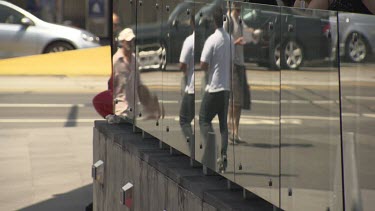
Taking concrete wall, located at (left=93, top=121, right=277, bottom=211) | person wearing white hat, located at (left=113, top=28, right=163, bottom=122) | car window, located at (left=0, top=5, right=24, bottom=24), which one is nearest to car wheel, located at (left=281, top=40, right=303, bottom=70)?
concrete wall, located at (left=93, top=121, right=277, bottom=211)

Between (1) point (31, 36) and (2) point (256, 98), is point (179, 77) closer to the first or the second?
(2) point (256, 98)

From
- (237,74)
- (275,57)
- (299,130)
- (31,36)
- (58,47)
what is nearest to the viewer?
(299,130)

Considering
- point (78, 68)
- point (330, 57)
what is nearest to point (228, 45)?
point (330, 57)

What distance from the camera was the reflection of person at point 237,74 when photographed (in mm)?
5012

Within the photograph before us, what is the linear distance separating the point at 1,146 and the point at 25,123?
294cm

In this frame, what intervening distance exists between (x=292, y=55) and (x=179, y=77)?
205 cm

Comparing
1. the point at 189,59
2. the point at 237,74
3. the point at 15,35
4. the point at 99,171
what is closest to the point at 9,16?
the point at 15,35

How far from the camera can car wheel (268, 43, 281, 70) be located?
4531 millimetres

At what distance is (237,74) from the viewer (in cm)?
514

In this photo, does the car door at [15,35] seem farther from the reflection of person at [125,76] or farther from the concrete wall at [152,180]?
the reflection of person at [125,76]

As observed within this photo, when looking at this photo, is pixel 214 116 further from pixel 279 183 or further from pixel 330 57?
pixel 330 57

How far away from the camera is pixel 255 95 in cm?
488

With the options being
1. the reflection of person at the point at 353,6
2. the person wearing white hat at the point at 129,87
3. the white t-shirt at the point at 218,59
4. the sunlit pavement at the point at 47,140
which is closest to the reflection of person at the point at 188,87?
the white t-shirt at the point at 218,59

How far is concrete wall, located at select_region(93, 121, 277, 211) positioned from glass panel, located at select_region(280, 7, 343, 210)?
22.7 inches
